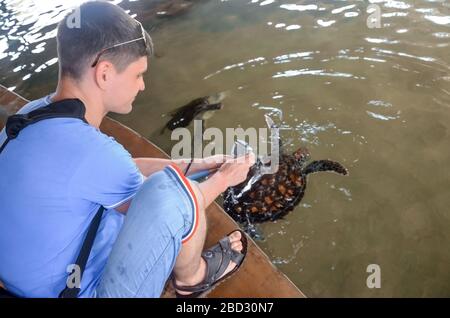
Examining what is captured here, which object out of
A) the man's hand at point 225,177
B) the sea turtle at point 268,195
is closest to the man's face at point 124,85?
the man's hand at point 225,177

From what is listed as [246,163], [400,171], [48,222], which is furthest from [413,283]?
[48,222]

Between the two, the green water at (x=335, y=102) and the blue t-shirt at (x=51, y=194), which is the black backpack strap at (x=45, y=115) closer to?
the blue t-shirt at (x=51, y=194)

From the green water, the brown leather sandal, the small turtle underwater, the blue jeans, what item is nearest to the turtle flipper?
the green water

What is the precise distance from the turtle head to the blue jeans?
1.42 metres

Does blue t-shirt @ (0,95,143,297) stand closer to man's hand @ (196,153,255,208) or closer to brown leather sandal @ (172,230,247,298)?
man's hand @ (196,153,255,208)

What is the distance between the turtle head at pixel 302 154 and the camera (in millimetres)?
2644

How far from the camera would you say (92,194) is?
1.26 metres

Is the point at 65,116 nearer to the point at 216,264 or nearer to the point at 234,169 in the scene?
the point at 234,169

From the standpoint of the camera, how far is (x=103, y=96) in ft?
4.88

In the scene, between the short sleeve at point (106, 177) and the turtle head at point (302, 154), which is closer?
the short sleeve at point (106, 177)

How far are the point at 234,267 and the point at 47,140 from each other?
107cm

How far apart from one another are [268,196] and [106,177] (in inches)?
52.3

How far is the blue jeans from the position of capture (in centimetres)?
133

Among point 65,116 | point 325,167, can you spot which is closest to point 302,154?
point 325,167
